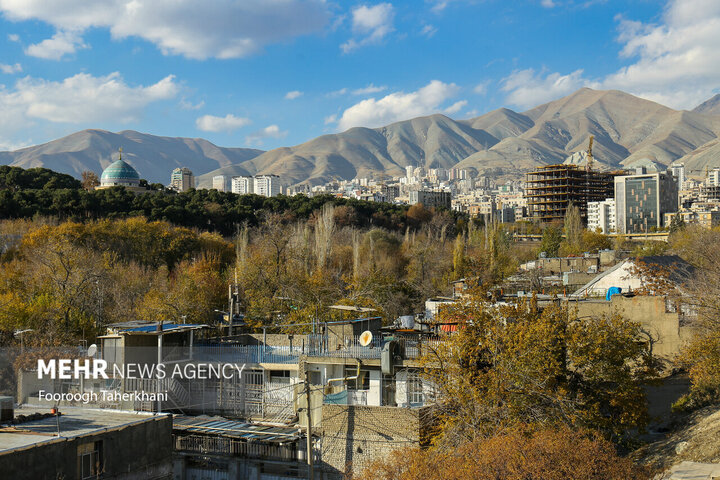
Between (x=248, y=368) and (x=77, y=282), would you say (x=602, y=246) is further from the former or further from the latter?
(x=248, y=368)

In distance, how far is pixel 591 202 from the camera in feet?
361

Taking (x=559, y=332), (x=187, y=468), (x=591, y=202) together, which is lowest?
(x=187, y=468)

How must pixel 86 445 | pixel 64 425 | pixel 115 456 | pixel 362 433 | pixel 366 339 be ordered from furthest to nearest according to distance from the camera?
pixel 366 339 < pixel 362 433 < pixel 64 425 < pixel 115 456 < pixel 86 445

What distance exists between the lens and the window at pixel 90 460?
13.7 m

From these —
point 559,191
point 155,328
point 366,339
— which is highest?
point 559,191

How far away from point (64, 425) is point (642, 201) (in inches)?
4023

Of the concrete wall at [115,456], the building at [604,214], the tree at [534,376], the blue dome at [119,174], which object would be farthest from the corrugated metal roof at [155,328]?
the building at [604,214]

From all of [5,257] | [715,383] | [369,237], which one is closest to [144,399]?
[715,383]

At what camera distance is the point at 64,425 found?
14.9m

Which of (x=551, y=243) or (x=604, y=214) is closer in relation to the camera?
(x=551, y=243)

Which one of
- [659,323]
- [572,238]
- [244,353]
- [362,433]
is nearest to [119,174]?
[572,238]

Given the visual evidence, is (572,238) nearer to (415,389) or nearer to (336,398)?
(415,389)

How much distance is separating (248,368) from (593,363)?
9.09 m

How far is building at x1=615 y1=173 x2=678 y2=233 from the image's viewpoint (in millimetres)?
103312
